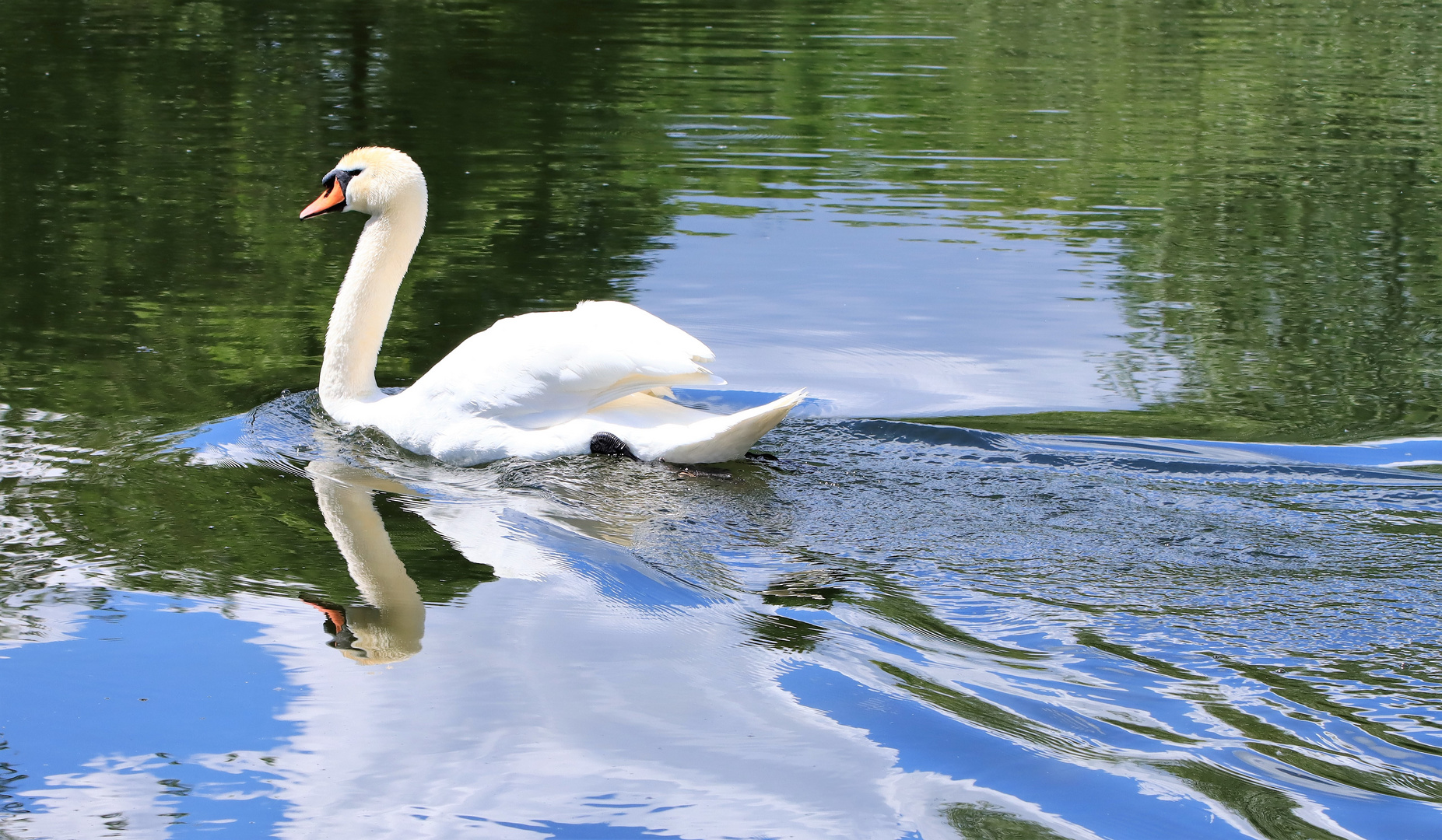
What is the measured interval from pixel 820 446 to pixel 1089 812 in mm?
3196

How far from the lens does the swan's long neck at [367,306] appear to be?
23.2 feet

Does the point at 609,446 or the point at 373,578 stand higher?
the point at 609,446

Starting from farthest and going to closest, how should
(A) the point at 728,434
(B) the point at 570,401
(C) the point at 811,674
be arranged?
(B) the point at 570,401 < (A) the point at 728,434 < (C) the point at 811,674

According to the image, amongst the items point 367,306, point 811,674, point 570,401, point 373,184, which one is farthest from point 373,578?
point 373,184

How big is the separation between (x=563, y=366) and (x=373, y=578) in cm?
140

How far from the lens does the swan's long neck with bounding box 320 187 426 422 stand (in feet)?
23.2

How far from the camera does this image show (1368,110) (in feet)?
56.7

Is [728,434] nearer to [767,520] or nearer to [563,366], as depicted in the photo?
[767,520]

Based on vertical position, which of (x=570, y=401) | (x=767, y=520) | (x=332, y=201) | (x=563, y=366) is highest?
(x=332, y=201)

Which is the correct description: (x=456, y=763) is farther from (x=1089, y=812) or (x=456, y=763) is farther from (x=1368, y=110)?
(x=1368, y=110)

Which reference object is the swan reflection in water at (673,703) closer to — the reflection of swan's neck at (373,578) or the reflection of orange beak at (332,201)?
the reflection of swan's neck at (373,578)

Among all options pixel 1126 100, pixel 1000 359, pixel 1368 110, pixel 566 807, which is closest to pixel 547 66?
pixel 1126 100

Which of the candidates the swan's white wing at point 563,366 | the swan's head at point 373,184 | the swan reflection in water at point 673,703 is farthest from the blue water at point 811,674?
the swan's head at point 373,184

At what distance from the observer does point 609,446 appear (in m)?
6.26
